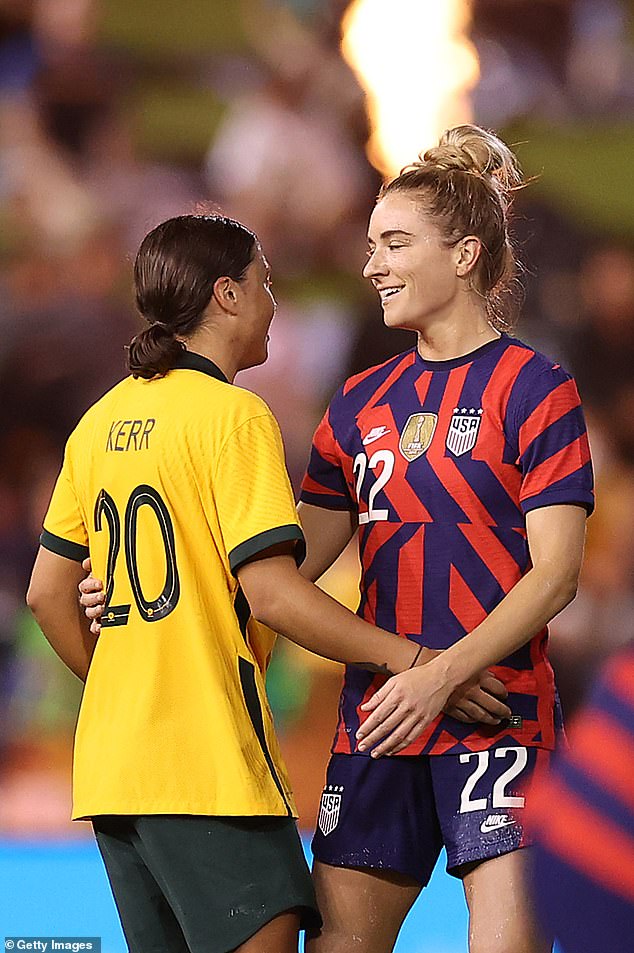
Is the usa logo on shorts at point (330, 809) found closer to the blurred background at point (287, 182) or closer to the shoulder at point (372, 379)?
the shoulder at point (372, 379)

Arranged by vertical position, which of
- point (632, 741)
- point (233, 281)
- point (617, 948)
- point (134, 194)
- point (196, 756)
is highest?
point (134, 194)

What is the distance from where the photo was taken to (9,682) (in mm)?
6277

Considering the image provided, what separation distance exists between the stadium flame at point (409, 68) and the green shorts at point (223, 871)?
462cm

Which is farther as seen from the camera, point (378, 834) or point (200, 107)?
point (200, 107)

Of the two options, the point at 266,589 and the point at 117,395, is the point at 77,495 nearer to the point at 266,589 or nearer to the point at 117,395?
the point at 117,395

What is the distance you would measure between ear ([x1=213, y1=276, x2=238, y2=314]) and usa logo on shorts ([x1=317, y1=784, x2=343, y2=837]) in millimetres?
806

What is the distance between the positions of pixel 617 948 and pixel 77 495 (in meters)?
1.48

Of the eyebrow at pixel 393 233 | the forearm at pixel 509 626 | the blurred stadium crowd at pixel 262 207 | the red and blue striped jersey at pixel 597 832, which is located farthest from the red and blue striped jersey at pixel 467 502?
the blurred stadium crowd at pixel 262 207

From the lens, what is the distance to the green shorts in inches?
83.1

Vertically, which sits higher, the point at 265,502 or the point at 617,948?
the point at 265,502

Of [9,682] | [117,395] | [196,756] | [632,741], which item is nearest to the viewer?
[632,741]

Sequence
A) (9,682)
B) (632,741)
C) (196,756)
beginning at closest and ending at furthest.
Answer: (632,741), (196,756), (9,682)

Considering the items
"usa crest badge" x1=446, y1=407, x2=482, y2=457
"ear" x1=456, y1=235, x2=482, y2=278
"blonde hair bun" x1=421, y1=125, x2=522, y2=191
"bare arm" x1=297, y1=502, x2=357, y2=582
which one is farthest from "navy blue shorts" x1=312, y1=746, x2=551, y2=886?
"blonde hair bun" x1=421, y1=125, x2=522, y2=191

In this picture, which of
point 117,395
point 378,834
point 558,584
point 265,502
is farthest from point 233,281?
point 378,834
